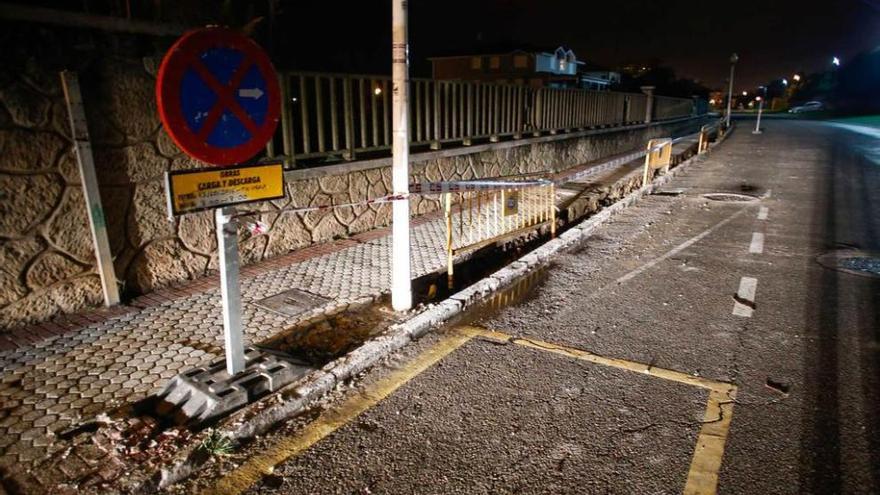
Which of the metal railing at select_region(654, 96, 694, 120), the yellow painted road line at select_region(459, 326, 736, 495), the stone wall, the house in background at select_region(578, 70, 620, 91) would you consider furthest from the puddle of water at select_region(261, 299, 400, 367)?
the house in background at select_region(578, 70, 620, 91)

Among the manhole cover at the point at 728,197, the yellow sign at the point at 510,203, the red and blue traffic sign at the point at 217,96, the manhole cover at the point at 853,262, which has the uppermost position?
the red and blue traffic sign at the point at 217,96

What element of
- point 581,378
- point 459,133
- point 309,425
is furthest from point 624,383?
point 459,133

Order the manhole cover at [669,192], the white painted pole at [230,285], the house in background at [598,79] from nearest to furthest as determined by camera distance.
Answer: the white painted pole at [230,285] → the manhole cover at [669,192] → the house in background at [598,79]

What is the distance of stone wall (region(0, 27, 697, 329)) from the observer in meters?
4.60

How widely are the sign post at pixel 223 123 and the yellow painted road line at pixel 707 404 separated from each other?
7.56 feet

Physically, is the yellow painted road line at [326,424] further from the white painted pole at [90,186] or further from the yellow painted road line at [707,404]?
the white painted pole at [90,186]

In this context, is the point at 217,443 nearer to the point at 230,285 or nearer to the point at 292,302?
the point at 230,285

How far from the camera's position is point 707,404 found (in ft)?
12.0

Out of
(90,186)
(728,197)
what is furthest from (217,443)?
(728,197)

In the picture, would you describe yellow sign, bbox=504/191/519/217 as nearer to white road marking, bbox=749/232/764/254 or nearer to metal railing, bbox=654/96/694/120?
white road marking, bbox=749/232/764/254

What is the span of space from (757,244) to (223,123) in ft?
25.4

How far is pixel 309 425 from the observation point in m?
3.49

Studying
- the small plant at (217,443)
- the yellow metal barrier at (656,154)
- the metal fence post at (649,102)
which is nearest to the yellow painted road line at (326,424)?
the small plant at (217,443)

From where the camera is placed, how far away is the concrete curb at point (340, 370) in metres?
3.00
